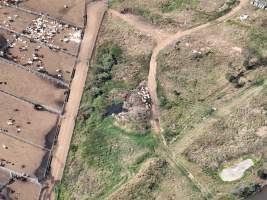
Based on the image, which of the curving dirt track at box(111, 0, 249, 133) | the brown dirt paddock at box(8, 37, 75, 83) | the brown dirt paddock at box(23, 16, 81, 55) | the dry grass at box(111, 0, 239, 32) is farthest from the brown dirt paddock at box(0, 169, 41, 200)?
the dry grass at box(111, 0, 239, 32)

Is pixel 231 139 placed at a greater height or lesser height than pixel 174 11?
lesser

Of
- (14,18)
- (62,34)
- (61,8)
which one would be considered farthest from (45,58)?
(61,8)

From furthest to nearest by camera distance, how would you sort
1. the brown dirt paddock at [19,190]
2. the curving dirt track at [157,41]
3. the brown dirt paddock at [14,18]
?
the brown dirt paddock at [14,18], the curving dirt track at [157,41], the brown dirt paddock at [19,190]

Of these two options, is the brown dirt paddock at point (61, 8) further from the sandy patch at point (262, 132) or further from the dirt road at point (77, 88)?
the sandy patch at point (262, 132)

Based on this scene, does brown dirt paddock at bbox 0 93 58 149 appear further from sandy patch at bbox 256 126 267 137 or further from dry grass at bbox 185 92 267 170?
sandy patch at bbox 256 126 267 137

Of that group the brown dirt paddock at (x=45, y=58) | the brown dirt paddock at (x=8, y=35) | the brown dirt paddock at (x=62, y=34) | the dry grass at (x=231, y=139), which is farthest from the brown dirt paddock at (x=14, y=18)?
the dry grass at (x=231, y=139)

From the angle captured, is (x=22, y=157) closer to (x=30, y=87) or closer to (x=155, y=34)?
(x=30, y=87)

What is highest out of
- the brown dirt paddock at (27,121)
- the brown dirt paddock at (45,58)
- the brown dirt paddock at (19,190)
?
the brown dirt paddock at (45,58)
